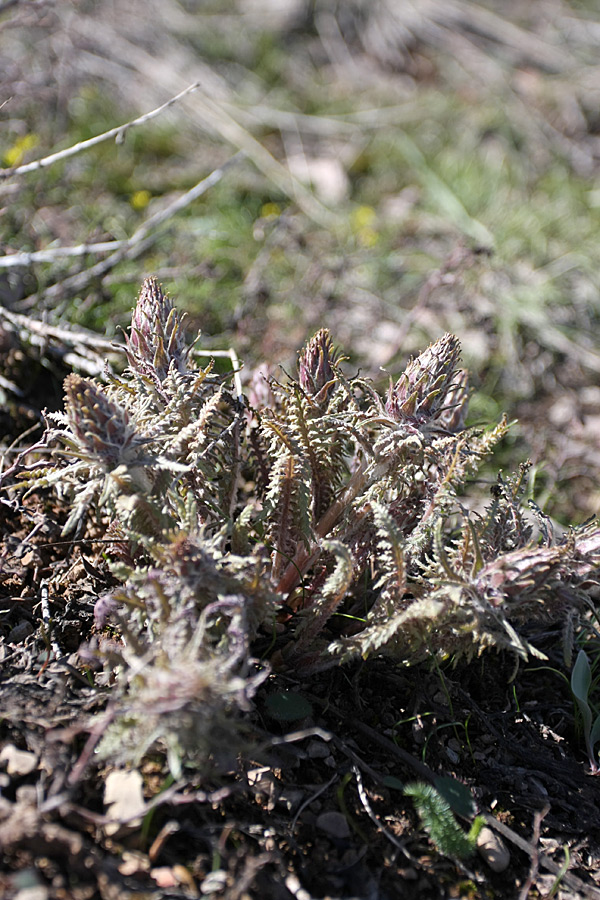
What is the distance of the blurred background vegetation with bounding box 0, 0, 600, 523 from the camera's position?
11.1 feet

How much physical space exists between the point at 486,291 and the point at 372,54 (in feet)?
11.6

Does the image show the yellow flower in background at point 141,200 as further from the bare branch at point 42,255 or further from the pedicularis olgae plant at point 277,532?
the pedicularis olgae plant at point 277,532

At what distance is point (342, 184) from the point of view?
16.3 ft

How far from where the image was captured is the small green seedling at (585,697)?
196cm

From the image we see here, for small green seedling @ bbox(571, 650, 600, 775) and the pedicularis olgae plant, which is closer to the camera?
the pedicularis olgae plant

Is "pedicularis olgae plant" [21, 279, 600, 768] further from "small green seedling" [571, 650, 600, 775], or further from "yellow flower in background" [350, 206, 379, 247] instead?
"yellow flower in background" [350, 206, 379, 247]

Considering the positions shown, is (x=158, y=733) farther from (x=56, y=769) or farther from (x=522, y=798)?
(x=522, y=798)

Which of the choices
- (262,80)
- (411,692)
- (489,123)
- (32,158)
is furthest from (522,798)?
(262,80)

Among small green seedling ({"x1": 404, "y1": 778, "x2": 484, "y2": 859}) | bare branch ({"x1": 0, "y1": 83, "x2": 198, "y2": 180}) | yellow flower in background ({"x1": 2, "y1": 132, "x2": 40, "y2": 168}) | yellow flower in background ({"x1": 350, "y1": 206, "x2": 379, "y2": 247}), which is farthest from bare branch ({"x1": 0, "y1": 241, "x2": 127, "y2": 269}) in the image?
small green seedling ({"x1": 404, "y1": 778, "x2": 484, "y2": 859})

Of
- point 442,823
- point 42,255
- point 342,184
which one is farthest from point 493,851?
point 342,184

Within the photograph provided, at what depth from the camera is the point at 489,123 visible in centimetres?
554

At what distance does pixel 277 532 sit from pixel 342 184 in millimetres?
3745

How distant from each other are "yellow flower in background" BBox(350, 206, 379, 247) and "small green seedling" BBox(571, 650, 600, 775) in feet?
9.71

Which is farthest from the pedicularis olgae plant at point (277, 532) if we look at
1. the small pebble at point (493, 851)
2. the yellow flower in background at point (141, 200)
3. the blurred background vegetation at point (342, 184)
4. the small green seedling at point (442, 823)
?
the yellow flower in background at point (141, 200)
